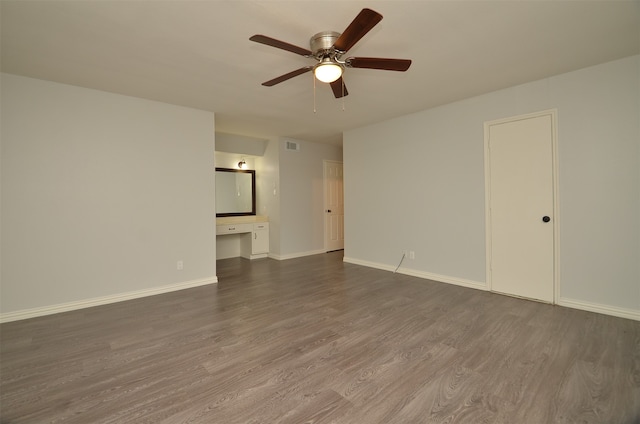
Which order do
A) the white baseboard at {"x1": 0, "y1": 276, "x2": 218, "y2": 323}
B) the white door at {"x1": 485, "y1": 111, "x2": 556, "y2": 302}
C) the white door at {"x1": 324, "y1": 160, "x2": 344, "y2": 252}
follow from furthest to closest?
1. the white door at {"x1": 324, "y1": 160, "x2": 344, "y2": 252}
2. the white door at {"x1": 485, "y1": 111, "x2": 556, "y2": 302}
3. the white baseboard at {"x1": 0, "y1": 276, "x2": 218, "y2": 323}

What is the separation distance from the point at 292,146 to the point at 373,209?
2.26 m

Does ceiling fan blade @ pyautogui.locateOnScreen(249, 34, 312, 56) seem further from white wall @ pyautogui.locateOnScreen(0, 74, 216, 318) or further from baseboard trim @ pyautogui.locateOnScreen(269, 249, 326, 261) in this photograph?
baseboard trim @ pyautogui.locateOnScreen(269, 249, 326, 261)

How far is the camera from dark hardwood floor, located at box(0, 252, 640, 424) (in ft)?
5.37

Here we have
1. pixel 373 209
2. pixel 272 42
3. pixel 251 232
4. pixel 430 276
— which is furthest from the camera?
pixel 251 232

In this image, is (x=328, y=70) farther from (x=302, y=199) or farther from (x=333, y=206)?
(x=333, y=206)

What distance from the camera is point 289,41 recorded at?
7.73 ft

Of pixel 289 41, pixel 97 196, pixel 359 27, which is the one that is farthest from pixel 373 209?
pixel 97 196

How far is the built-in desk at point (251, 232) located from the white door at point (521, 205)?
4161 millimetres

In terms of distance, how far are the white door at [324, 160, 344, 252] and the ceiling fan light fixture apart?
4.32m

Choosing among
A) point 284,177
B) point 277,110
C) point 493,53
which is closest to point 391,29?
point 493,53

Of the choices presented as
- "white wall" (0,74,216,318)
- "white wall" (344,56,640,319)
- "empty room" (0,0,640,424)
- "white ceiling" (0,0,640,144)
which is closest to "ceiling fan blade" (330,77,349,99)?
"empty room" (0,0,640,424)

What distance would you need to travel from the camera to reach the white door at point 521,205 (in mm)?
3211

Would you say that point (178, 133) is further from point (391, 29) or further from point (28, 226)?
point (391, 29)

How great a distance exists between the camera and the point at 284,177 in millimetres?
5867
